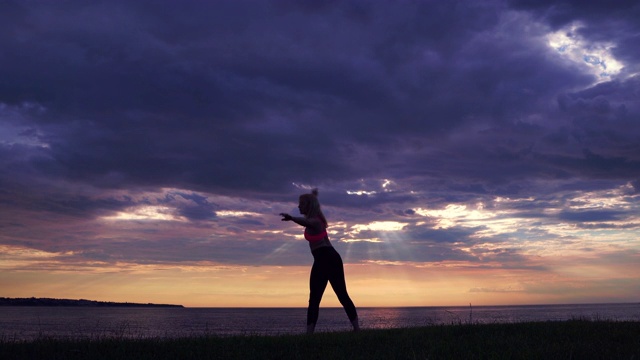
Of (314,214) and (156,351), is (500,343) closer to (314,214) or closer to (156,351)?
(314,214)

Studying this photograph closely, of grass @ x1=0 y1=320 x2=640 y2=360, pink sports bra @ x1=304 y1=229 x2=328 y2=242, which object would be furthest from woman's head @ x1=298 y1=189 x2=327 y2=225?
grass @ x1=0 y1=320 x2=640 y2=360

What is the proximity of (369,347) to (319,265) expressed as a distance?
3.29 meters

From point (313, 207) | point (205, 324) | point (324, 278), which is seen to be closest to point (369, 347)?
point (324, 278)

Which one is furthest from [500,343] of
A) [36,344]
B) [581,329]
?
[36,344]

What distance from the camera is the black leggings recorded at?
37.7ft

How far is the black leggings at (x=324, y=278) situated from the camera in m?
11.5

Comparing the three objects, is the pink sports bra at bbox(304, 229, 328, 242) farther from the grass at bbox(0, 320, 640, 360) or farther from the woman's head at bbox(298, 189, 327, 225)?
the grass at bbox(0, 320, 640, 360)

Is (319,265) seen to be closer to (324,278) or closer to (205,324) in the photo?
(324,278)

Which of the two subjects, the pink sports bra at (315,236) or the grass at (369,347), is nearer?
the grass at (369,347)

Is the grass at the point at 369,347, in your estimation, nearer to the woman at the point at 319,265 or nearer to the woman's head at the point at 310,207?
the woman at the point at 319,265

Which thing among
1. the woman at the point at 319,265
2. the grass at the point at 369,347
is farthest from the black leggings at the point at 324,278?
the grass at the point at 369,347

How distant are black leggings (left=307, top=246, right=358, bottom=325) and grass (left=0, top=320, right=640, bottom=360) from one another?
1625 millimetres

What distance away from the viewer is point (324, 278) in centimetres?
1153

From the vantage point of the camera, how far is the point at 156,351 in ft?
26.2
